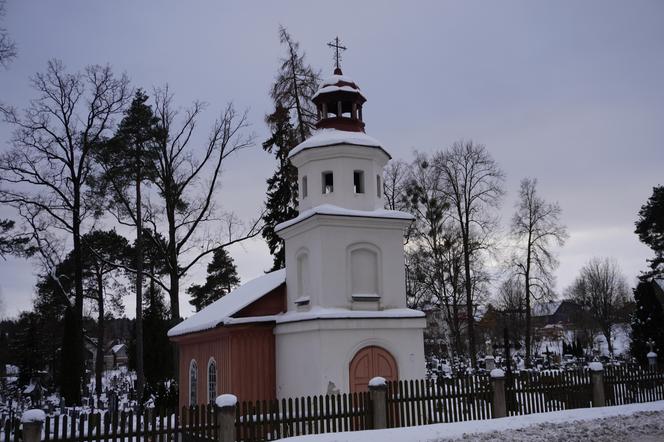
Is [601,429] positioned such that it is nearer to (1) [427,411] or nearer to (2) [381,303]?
(1) [427,411]

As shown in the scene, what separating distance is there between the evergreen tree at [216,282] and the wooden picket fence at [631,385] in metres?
35.9

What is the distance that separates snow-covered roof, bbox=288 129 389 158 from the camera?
685 inches

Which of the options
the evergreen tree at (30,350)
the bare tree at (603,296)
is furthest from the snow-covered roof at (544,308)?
the evergreen tree at (30,350)

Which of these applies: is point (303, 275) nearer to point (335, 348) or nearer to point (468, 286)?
point (335, 348)

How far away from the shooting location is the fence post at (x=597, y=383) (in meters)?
15.2

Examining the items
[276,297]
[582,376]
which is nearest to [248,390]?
[276,297]

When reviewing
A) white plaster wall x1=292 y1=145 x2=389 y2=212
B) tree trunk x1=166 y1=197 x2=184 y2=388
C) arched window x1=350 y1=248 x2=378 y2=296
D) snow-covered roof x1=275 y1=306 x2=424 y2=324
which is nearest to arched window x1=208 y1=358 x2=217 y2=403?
snow-covered roof x1=275 y1=306 x2=424 y2=324

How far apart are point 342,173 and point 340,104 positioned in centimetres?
245

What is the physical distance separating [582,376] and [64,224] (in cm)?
2366

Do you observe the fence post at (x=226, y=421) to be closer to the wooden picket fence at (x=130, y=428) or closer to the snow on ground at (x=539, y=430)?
the wooden picket fence at (x=130, y=428)

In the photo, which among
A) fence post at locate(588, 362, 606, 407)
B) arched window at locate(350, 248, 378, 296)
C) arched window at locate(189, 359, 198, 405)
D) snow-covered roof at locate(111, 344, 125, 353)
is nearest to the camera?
fence post at locate(588, 362, 606, 407)

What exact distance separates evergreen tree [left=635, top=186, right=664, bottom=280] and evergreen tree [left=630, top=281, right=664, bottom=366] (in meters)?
10.7

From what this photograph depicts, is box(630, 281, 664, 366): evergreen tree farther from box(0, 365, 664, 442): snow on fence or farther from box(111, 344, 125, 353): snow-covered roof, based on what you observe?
box(111, 344, 125, 353): snow-covered roof

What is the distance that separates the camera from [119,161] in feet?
90.4
